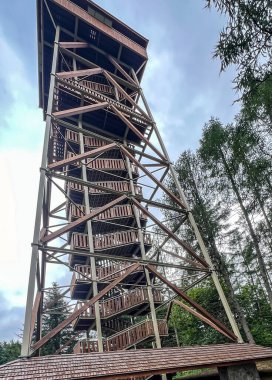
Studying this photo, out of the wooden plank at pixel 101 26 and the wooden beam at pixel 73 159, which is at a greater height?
the wooden plank at pixel 101 26


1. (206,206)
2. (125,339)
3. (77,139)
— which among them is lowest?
(125,339)

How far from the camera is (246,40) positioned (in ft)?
16.6

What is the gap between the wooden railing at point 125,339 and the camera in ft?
29.5

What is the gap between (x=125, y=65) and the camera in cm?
1323

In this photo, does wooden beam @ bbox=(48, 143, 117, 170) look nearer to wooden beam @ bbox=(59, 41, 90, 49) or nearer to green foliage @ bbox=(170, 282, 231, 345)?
wooden beam @ bbox=(59, 41, 90, 49)

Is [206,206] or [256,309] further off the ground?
[206,206]

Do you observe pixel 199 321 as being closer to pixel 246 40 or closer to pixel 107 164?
pixel 107 164

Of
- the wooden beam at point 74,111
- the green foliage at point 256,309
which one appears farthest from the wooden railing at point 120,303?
the green foliage at point 256,309

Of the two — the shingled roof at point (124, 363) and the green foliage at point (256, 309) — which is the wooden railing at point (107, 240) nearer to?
the shingled roof at point (124, 363)

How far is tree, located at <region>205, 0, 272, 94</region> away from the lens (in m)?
4.77

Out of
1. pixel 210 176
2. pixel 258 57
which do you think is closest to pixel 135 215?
pixel 210 176

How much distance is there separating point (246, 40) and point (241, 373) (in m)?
6.53


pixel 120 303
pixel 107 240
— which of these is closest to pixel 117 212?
pixel 107 240

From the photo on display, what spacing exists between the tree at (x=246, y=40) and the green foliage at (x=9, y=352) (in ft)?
92.3
